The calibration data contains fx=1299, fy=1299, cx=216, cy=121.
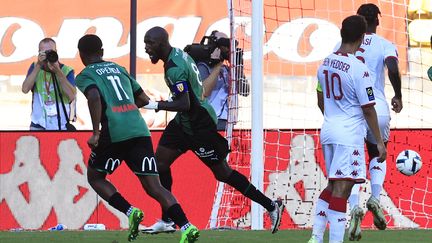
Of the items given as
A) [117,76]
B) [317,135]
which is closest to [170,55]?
[117,76]

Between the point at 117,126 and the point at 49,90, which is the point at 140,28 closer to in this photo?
the point at 49,90

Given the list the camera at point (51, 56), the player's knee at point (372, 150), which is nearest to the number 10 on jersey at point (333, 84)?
the player's knee at point (372, 150)

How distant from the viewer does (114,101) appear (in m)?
10.9

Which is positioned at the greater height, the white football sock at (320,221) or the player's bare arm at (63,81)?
the player's bare arm at (63,81)

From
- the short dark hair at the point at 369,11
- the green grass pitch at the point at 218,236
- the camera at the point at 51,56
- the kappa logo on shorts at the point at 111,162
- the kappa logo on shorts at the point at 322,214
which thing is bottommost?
the green grass pitch at the point at 218,236

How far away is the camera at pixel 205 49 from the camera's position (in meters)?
14.6

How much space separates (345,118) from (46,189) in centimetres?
581

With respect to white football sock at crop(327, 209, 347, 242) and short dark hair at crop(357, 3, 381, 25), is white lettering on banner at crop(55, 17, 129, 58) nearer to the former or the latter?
short dark hair at crop(357, 3, 381, 25)

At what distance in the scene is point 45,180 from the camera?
15.0m

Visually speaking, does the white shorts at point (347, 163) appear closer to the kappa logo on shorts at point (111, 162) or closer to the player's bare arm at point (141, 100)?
the player's bare arm at point (141, 100)

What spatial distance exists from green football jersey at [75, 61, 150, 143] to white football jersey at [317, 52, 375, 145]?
177 cm

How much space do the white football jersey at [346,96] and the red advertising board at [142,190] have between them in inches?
184

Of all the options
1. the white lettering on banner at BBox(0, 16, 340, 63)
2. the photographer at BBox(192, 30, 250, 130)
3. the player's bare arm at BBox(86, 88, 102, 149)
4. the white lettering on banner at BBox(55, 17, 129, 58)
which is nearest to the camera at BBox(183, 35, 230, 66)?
the photographer at BBox(192, 30, 250, 130)

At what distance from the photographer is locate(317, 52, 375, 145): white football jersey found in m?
10.0
